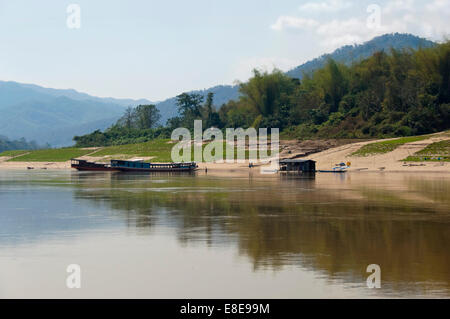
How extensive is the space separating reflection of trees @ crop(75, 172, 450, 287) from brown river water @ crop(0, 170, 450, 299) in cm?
5

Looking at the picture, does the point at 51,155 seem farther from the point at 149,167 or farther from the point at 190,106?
the point at 149,167

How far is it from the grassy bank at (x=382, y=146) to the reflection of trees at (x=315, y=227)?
46.8 m

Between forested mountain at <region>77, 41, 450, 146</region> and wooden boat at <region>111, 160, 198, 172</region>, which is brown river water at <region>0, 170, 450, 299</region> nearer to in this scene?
wooden boat at <region>111, 160, 198, 172</region>

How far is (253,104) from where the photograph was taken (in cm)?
13938

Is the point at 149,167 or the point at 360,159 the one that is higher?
the point at 360,159

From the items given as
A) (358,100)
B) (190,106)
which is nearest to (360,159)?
(358,100)

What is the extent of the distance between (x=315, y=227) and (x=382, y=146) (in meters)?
67.0

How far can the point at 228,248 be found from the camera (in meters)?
20.4

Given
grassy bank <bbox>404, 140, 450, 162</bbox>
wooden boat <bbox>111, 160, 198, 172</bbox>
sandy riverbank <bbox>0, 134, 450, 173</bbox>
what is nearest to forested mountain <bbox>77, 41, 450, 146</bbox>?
A: sandy riverbank <bbox>0, 134, 450, 173</bbox>

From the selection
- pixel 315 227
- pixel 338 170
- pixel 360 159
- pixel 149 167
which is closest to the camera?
pixel 315 227

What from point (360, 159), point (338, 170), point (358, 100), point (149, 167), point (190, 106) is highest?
point (190, 106)

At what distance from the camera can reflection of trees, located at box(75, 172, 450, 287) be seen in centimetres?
1778
